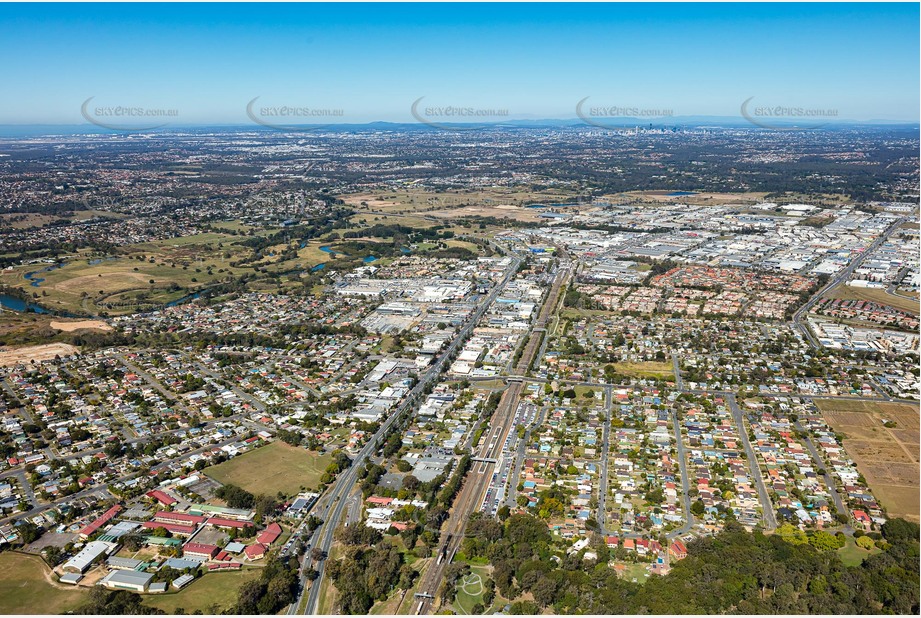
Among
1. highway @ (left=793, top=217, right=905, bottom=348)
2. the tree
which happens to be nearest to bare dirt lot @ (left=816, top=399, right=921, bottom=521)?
the tree

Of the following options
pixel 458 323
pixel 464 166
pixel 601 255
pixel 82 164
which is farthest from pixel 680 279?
pixel 82 164

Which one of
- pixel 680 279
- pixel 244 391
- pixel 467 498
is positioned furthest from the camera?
pixel 680 279

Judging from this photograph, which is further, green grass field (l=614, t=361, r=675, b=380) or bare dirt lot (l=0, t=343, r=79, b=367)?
bare dirt lot (l=0, t=343, r=79, b=367)

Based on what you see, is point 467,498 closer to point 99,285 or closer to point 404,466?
point 404,466

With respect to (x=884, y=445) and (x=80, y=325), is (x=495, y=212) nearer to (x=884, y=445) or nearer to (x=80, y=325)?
(x=80, y=325)

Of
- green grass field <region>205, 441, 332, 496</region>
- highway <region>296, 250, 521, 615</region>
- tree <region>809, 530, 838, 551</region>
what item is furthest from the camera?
green grass field <region>205, 441, 332, 496</region>

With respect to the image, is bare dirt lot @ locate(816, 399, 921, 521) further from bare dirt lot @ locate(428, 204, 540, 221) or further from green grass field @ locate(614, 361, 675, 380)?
bare dirt lot @ locate(428, 204, 540, 221)

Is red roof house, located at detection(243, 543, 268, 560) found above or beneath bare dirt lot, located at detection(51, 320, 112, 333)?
above

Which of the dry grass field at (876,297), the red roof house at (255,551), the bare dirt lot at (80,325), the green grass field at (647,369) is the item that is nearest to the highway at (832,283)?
the dry grass field at (876,297)
